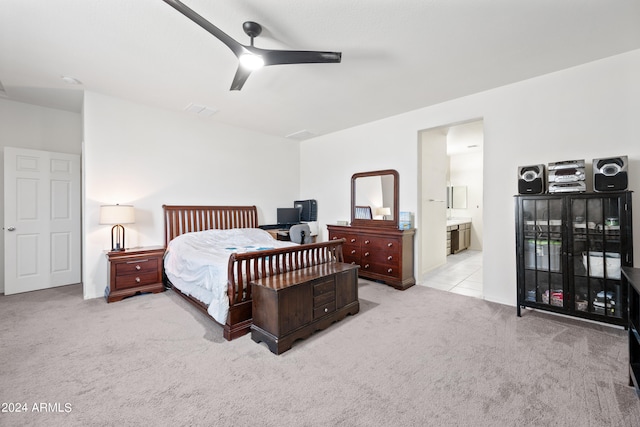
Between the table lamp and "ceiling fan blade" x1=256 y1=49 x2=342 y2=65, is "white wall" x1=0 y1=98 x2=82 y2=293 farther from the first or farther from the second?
"ceiling fan blade" x1=256 y1=49 x2=342 y2=65

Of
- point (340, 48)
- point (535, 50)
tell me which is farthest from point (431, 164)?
point (340, 48)

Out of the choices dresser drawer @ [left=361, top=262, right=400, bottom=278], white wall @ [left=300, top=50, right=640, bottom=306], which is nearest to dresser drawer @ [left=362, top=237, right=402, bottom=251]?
dresser drawer @ [left=361, top=262, right=400, bottom=278]

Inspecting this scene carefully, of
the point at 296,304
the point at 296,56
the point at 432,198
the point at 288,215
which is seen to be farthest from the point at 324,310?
the point at 432,198

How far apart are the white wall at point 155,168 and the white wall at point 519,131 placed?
2356 mm

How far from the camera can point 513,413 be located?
65.9 inches

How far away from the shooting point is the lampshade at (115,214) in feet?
11.7

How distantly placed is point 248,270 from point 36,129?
431 centimetres

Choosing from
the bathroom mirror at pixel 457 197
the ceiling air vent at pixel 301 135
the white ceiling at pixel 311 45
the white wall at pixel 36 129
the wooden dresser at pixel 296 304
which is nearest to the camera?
the white ceiling at pixel 311 45

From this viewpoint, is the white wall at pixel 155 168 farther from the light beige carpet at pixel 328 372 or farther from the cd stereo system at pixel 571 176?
the cd stereo system at pixel 571 176

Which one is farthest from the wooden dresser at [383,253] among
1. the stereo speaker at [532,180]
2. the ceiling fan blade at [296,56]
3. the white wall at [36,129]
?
the white wall at [36,129]

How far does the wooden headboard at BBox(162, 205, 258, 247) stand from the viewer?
4371 mm

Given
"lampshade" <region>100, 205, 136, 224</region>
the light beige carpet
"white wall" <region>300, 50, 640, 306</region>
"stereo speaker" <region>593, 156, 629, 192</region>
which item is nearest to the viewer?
the light beige carpet

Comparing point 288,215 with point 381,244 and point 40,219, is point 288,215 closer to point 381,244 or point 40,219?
point 381,244

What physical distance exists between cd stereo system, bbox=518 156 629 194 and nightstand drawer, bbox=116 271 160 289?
15.8 ft
